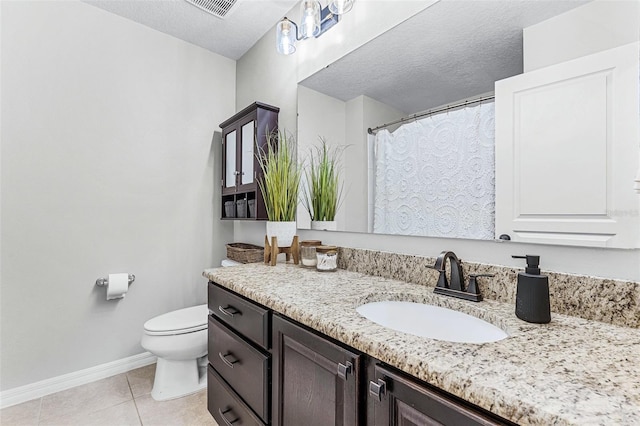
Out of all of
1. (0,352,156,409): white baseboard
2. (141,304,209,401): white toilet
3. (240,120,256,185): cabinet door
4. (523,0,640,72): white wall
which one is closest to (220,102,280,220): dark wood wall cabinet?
(240,120,256,185): cabinet door

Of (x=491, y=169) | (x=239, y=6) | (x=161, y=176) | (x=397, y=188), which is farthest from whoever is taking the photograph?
(x=161, y=176)

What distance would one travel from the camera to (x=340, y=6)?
1450mm

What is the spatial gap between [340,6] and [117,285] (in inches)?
83.1

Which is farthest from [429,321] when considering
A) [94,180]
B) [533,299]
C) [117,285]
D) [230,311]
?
[94,180]

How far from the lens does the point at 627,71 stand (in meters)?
0.76

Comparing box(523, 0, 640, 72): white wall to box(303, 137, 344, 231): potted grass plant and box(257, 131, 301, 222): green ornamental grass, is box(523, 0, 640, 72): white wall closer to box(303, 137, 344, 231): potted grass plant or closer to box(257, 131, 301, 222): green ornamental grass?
box(303, 137, 344, 231): potted grass plant

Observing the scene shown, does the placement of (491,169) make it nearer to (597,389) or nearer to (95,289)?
(597,389)

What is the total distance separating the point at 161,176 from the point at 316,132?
4.20 feet

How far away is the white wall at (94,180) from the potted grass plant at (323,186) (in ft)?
3.77

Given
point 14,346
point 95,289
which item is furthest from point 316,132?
point 14,346

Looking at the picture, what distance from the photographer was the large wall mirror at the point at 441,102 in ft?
3.02

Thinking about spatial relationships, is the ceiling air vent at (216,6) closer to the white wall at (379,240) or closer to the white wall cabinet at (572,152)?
the white wall at (379,240)

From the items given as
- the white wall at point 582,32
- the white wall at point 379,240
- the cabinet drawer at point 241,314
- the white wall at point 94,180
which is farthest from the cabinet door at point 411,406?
the white wall at point 94,180

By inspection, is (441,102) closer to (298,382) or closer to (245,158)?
(298,382)
